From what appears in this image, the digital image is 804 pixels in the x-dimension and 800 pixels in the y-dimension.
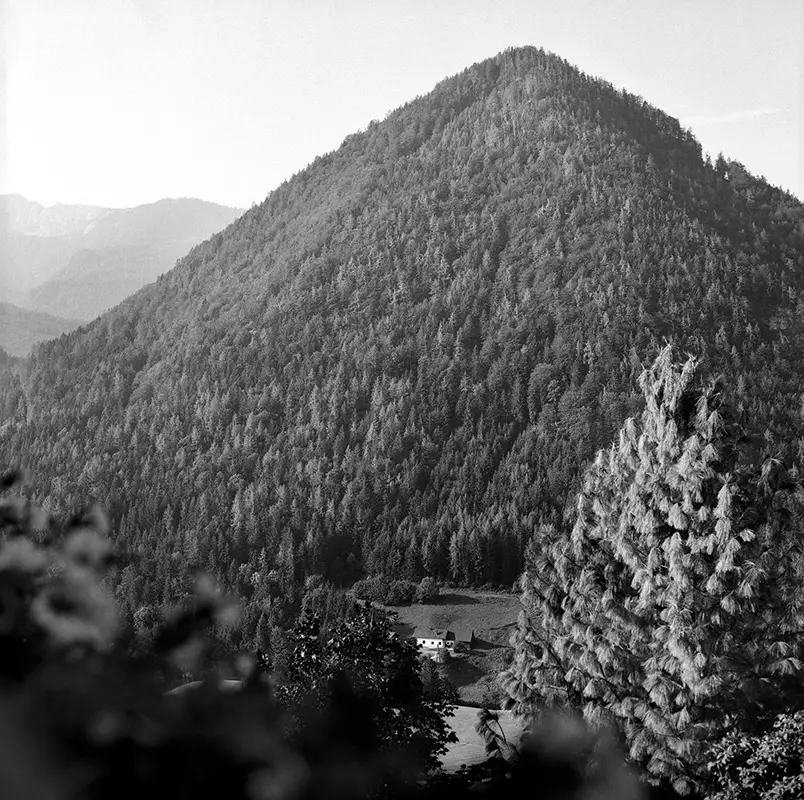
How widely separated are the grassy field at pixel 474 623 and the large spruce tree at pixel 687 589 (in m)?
57.3

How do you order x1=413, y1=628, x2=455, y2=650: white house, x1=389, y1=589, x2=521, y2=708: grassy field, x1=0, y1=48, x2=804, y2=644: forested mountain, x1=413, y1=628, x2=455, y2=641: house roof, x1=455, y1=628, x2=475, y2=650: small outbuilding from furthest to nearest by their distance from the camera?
x1=0, y1=48, x2=804, y2=644: forested mountain → x1=413, y1=628, x2=455, y2=641: house roof → x1=455, y1=628, x2=475, y2=650: small outbuilding → x1=413, y1=628, x2=455, y2=650: white house → x1=389, y1=589, x2=521, y2=708: grassy field

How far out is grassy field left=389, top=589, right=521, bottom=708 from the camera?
3442 inches

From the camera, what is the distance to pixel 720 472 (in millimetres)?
21125

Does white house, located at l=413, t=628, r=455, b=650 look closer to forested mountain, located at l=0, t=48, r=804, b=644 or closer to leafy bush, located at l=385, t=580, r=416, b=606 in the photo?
leafy bush, located at l=385, t=580, r=416, b=606

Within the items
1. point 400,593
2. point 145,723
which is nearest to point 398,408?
point 400,593

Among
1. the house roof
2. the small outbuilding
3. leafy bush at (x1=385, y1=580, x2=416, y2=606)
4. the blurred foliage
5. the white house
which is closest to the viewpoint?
the blurred foliage

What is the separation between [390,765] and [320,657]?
16225 mm

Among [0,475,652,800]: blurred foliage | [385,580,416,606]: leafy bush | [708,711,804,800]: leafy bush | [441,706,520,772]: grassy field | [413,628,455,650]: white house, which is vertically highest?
[0,475,652,800]: blurred foliage

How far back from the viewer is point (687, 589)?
20.8m

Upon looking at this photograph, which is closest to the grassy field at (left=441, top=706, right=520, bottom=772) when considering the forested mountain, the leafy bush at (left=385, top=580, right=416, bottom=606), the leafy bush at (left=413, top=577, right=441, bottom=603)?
the leafy bush at (left=385, top=580, right=416, bottom=606)

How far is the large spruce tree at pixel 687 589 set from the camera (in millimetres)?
20516

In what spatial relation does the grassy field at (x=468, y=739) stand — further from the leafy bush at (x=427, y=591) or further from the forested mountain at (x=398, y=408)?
the forested mountain at (x=398, y=408)

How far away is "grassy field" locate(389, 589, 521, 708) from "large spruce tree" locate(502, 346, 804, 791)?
57.3 metres

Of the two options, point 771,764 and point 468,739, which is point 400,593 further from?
point 771,764
